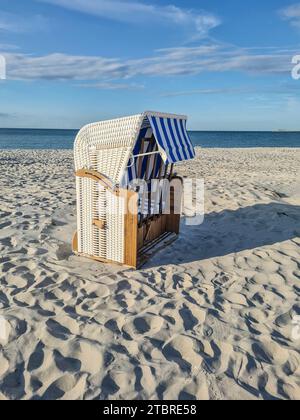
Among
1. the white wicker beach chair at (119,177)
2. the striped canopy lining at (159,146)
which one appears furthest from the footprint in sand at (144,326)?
the striped canopy lining at (159,146)

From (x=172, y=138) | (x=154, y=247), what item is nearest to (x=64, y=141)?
(x=154, y=247)

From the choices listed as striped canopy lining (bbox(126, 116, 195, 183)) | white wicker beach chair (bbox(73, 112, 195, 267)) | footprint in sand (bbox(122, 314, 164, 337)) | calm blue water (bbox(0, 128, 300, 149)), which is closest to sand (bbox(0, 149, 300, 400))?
footprint in sand (bbox(122, 314, 164, 337))

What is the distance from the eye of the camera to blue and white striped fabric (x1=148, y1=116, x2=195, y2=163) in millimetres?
4277

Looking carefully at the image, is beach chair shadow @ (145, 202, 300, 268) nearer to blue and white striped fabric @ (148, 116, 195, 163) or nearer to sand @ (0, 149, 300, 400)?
sand @ (0, 149, 300, 400)

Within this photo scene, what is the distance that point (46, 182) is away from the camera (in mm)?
10055

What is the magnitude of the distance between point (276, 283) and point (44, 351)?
2.73 m

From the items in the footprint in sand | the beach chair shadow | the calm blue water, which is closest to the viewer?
the footprint in sand

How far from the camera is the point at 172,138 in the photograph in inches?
184

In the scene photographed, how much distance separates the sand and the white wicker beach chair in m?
0.31

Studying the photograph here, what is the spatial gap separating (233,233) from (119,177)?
256cm

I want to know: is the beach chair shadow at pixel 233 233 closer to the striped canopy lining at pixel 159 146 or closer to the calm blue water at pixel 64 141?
the striped canopy lining at pixel 159 146

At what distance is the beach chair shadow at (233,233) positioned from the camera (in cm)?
510

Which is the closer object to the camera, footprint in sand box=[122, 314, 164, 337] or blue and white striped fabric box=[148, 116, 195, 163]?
footprint in sand box=[122, 314, 164, 337]

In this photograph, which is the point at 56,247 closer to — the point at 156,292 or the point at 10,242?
the point at 10,242
